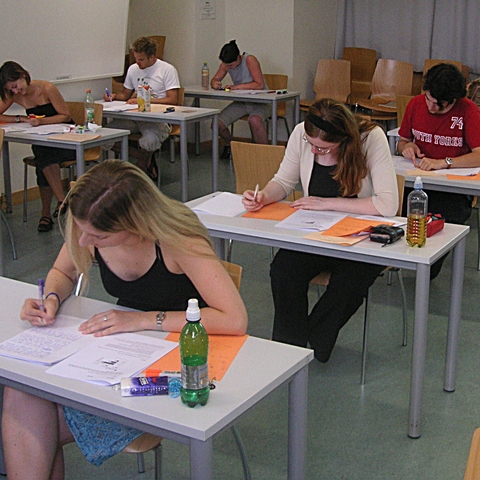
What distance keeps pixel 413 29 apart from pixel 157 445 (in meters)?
6.50

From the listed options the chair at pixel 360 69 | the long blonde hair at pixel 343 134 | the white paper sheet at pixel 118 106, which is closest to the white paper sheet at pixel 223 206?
the long blonde hair at pixel 343 134

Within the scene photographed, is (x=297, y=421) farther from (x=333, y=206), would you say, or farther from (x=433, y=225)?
(x=333, y=206)

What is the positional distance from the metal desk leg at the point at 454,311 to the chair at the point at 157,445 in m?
1.02

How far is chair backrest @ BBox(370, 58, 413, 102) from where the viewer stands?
290 inches

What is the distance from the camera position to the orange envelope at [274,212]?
3072mm

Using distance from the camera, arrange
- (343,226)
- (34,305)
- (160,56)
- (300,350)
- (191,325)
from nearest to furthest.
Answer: (191,325) → (300,350) → (34,305) → (343,226) → (160,56)

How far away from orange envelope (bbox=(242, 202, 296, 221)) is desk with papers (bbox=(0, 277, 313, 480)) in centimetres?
116

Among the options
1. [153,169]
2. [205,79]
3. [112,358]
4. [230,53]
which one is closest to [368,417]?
[112,358]

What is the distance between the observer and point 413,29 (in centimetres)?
762

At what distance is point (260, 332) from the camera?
Answer: 11.7 ft

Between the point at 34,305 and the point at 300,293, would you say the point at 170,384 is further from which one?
the point at 300,293

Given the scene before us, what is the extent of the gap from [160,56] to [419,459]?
5823 millimetres

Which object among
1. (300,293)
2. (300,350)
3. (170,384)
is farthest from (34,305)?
(300,293)

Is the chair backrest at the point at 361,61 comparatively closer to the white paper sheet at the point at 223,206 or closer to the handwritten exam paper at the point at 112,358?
the white paper sheet at the point at 223,206
